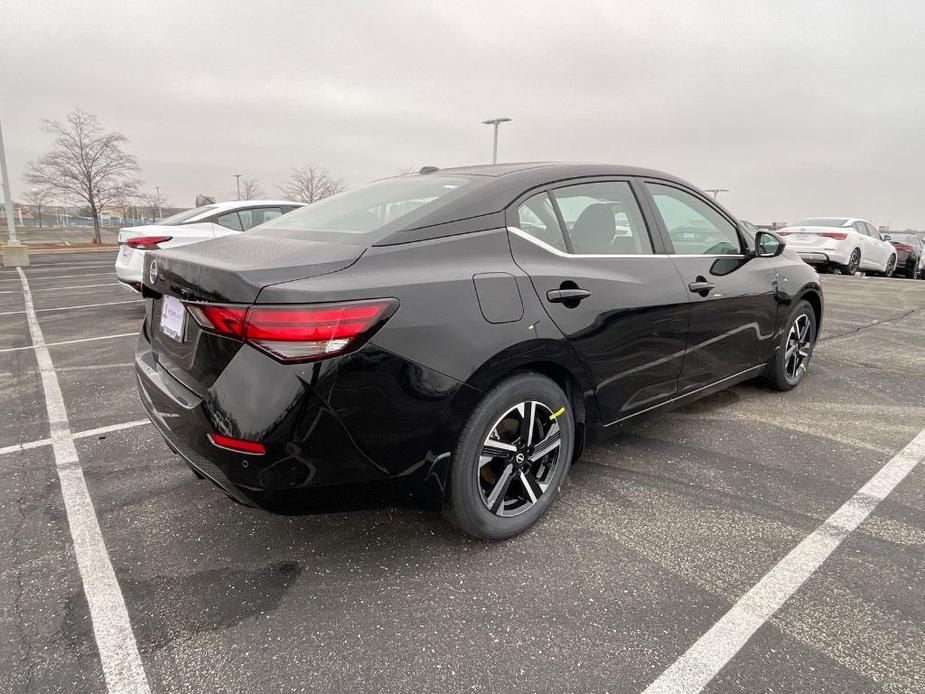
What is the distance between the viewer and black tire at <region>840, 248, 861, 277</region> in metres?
13.7

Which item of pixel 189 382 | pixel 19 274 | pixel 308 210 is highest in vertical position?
pixel 308 210

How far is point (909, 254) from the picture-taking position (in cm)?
1725

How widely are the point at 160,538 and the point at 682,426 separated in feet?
9.70

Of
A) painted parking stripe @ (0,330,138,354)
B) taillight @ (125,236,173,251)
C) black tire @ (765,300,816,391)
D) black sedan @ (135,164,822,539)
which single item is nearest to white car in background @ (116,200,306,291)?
taillight @ (125,236,173,251)

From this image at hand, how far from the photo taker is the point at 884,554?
2291mm

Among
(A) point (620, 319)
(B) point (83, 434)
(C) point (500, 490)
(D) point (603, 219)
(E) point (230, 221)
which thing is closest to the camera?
(C) point (500, 490)

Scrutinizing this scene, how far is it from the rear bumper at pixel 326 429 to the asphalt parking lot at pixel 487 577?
39cm

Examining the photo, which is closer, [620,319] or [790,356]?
[620,319]

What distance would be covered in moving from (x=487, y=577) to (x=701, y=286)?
1920 millimetres

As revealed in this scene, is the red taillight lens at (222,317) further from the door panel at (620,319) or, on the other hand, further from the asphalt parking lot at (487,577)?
the door panel at (620,319)

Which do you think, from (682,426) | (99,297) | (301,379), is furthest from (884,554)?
(99,297)

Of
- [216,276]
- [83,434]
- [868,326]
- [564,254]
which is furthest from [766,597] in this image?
[868,326]

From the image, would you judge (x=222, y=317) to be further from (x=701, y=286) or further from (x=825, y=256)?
(x=825, y=256)

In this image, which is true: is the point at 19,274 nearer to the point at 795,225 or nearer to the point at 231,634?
the point at 231,634
